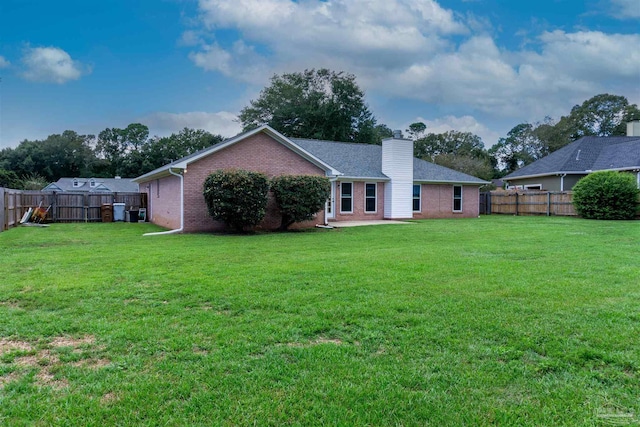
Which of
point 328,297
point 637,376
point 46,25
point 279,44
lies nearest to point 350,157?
point 279,44

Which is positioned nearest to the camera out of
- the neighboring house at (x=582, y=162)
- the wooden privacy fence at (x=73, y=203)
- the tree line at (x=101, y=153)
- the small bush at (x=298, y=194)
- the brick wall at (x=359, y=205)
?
the small bush at (x=298, y=194)

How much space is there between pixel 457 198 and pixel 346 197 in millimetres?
7541

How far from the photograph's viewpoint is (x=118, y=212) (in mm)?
21453

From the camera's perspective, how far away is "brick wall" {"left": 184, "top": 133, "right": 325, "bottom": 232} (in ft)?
49.5

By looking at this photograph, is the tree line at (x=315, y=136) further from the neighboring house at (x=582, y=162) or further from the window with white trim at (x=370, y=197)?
the window with white trim at (x=370, y=197)

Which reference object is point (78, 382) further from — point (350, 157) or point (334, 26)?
point (350, 157)

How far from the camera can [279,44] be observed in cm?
1923

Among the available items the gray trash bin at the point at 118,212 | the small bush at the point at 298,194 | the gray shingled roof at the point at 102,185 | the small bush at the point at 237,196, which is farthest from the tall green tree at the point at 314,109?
the small bush at the point at 237,196

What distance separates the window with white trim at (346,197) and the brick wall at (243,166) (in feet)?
14.1

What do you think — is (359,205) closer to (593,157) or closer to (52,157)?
(593,157)

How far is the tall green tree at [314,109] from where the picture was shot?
138 feet

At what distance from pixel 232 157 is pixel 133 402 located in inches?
532

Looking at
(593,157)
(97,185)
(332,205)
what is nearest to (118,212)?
(332,205)

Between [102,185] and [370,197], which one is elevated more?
[102,185]
